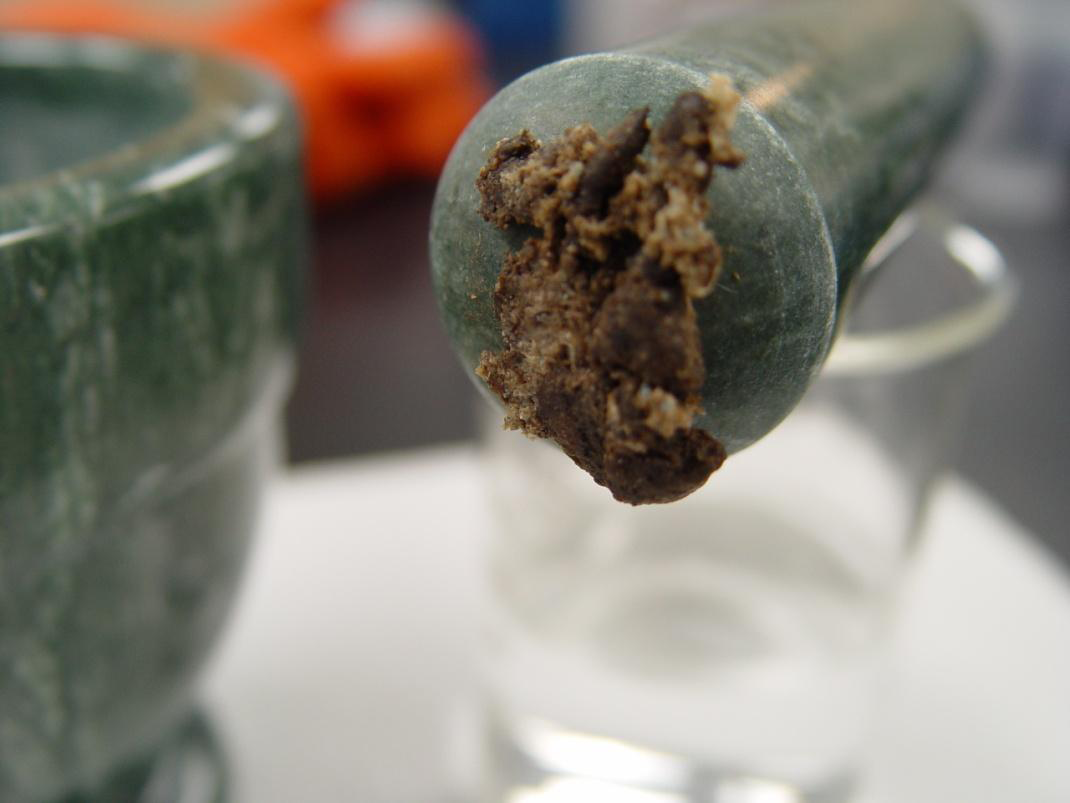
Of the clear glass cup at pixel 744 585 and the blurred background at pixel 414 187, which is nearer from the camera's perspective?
the clear glass cup at pixel 744 585

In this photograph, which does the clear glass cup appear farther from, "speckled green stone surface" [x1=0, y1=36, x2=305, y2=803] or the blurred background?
the blurred background

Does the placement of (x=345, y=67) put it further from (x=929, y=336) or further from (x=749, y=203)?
(x=749, y=203)

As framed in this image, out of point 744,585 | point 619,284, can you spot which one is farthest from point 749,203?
point 744,585

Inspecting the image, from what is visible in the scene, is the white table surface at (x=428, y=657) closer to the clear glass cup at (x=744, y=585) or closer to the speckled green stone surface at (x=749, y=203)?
the clear glass cup at (x=744, y=585)

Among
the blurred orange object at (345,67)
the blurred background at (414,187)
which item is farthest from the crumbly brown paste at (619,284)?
the blurred orange object at (345,67)

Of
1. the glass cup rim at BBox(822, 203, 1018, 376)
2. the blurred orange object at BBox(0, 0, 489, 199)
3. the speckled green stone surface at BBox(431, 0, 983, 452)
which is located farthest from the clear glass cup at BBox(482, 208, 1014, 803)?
the blurred orange object at BBox(0, 0, 489, 199)

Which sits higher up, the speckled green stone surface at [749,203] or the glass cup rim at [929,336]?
the speckled green stone surface at [749,203]

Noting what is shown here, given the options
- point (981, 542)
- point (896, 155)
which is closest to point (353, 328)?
point (981, 542)

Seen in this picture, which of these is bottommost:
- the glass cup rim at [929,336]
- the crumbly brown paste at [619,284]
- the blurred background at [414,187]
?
the blurred background at [414,187]
